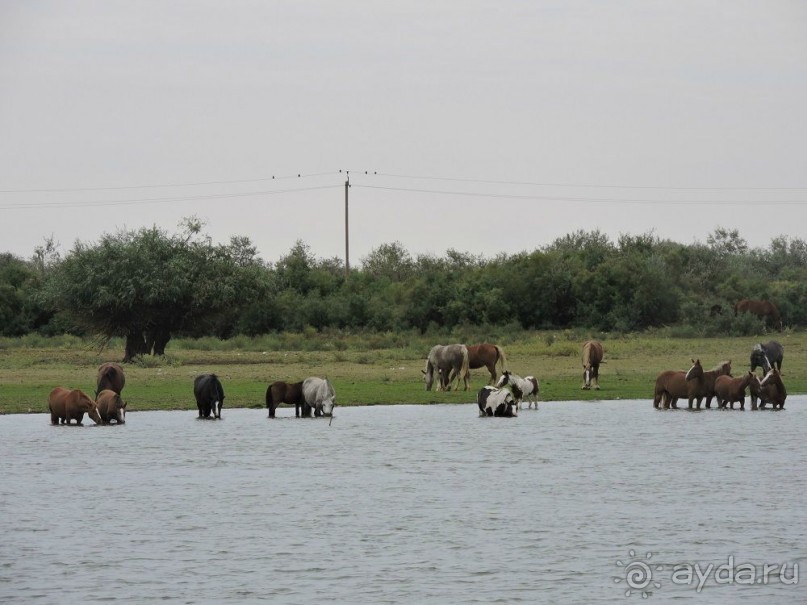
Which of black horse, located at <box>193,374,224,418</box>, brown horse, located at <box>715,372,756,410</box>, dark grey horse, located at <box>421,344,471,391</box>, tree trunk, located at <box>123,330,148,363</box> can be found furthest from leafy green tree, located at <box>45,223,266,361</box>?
brown horse, located at <box>715,372,756,410</box>

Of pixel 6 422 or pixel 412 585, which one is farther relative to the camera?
pixel 6 422

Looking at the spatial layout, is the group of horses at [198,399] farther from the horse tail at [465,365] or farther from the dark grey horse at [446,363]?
the horse tail at [465,365]

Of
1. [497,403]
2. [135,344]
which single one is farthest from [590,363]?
Answer: [135,344]

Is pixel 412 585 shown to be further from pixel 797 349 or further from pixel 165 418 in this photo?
pixel 797 349

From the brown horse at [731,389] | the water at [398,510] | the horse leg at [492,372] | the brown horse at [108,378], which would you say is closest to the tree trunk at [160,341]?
the horse leg at [492,372]

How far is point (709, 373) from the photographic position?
28438 millimetres

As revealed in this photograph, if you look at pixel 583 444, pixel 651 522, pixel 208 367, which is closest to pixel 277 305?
pixel 208 367

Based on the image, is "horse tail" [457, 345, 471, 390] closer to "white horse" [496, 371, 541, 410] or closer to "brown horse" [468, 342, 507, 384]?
"brown horse" [468, 342, 507, 384]

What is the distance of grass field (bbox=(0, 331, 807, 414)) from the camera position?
31656 mm

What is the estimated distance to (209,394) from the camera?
87.0ft

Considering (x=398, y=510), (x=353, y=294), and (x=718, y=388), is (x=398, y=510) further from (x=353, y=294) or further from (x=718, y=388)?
(x=353, y=294)

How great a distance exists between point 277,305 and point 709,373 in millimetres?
32651

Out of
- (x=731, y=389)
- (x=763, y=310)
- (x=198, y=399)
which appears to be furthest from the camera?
(x=763, y=310)

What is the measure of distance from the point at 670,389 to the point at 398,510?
13.1 meters
